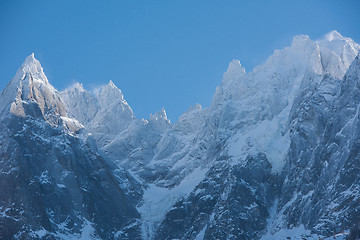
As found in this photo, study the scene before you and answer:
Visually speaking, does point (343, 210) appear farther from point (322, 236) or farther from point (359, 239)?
point (359, 239)

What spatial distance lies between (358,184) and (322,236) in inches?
685

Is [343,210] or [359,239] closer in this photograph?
[359,239]

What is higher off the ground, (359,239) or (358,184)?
(358,184)

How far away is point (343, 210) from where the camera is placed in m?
198

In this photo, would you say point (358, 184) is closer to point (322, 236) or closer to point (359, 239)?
point (322, 236)

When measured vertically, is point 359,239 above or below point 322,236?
below

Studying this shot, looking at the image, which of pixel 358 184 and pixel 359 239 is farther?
pixel 358 184

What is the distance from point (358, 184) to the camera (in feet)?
654

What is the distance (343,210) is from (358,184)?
836 centimetres

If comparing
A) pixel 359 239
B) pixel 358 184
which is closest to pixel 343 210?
pixel 358 184

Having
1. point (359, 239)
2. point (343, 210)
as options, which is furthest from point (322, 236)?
point (359, 239)

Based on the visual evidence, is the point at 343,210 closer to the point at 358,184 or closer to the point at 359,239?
the point at 358,184

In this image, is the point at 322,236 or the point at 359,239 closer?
the point at 359,239
